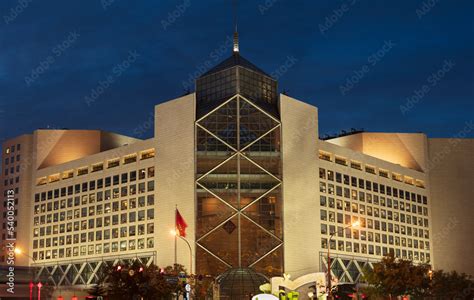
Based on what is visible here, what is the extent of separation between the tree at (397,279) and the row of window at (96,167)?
43051 millimetres

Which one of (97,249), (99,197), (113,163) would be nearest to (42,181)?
(99,197)

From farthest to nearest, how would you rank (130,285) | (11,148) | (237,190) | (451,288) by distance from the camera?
1. (11,148)
2. (451,288)
3. (237,190)
4. (130,285)

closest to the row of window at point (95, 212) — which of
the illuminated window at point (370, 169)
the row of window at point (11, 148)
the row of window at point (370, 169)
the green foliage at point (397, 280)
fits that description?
the row of window at point (11, 148)

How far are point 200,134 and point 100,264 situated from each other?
30081 mm

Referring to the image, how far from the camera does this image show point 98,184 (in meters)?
141

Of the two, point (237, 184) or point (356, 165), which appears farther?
point (356, 165)

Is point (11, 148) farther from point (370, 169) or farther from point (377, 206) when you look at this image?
point (377, 206)

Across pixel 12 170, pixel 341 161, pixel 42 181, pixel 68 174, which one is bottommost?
pixel 42 181

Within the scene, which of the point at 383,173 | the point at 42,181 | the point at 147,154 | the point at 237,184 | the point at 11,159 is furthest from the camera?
the point at 11,159

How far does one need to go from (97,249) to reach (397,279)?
178ft

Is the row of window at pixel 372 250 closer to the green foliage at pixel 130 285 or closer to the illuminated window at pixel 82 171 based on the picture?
the illuminated window at pixel 82 171

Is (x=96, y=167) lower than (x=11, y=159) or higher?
lower

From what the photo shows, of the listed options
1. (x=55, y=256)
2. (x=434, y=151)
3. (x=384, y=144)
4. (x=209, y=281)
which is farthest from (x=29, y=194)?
(x=434, y=151)

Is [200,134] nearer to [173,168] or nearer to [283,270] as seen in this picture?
[173,168]
